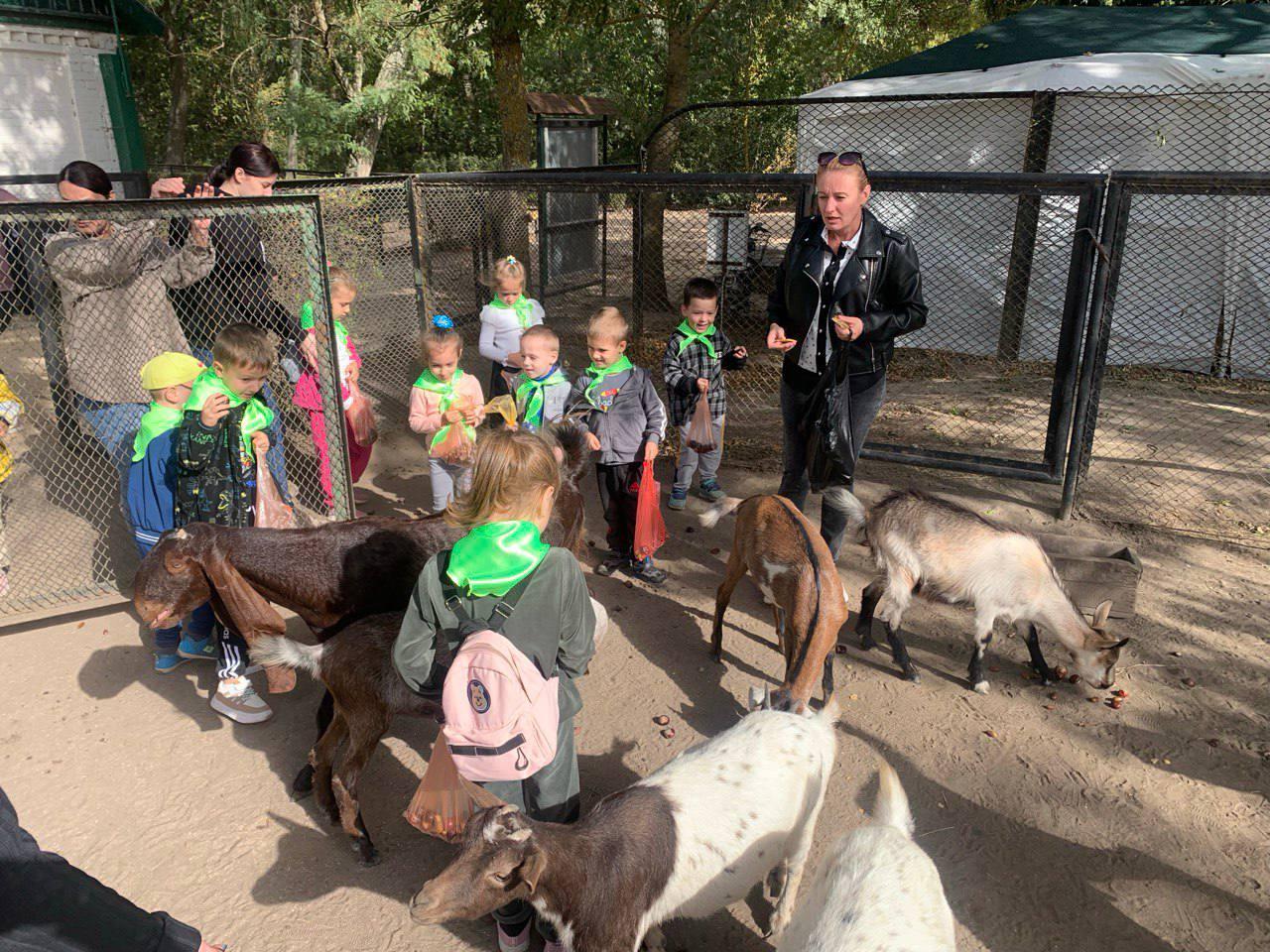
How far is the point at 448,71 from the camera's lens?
19016 millimetres

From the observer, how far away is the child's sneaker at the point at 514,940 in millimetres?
2742

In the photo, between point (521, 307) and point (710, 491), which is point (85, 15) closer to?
point (521, 307)

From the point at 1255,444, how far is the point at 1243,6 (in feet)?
23.5

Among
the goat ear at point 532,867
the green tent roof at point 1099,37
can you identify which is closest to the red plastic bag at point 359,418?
the goat ear at point 532,867

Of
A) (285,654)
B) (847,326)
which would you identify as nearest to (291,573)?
(285,654)

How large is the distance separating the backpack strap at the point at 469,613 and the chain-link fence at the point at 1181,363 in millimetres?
4402

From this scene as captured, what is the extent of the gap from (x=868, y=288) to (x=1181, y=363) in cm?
721

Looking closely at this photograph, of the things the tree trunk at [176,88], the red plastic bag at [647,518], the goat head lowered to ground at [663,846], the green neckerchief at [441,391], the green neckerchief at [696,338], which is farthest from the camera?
the tree trunk at [176,88]

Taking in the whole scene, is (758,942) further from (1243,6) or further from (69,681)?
(1243,6)

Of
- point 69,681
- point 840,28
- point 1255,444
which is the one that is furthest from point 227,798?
point 840,28

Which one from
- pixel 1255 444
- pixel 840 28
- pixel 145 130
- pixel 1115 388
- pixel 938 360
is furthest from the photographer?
pixel 145 130

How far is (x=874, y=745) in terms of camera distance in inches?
150

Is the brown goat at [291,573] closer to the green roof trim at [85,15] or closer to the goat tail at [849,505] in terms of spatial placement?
the goat tail at [849,505]

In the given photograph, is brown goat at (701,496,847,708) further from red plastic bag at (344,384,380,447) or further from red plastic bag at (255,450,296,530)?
red plastic bag at (344,384,380,447)
